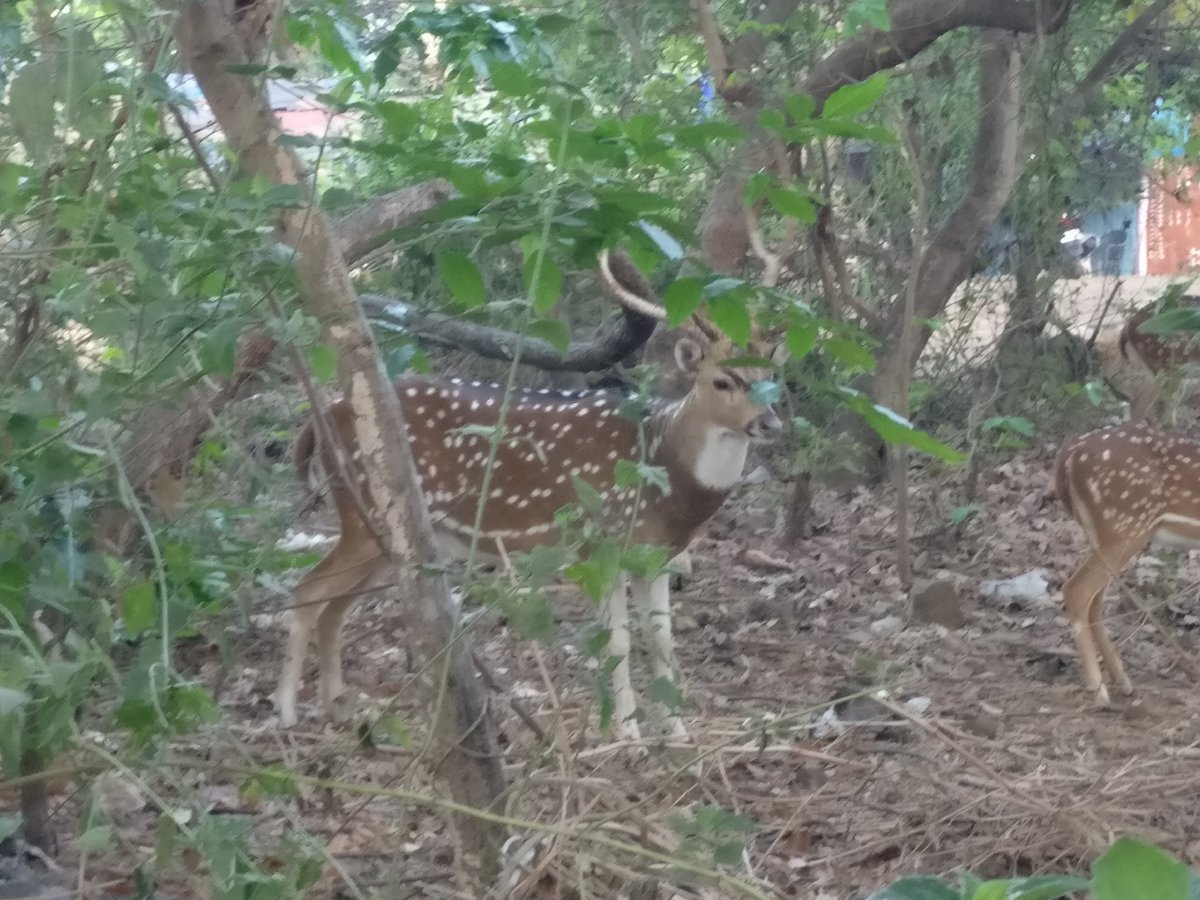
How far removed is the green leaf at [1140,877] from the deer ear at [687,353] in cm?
368

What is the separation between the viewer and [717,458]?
16.1 feet

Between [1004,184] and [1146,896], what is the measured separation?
6.69 m

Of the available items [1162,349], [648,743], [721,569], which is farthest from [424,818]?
[1162,349]

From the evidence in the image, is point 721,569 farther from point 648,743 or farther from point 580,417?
point 648,743

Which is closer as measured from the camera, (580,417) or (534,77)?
(534,77)

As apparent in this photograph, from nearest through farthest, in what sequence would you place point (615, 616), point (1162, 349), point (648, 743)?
point (648, 743), point (615, 616), point (1162, 349)

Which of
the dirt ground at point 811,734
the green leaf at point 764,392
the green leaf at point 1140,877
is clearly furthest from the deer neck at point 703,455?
the green leaf at point 1140,877

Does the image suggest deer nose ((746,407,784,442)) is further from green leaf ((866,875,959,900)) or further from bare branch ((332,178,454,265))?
green leaf ((866,875,959,900))

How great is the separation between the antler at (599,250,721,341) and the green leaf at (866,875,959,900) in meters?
2.70

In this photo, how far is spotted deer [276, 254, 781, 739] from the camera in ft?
15.7

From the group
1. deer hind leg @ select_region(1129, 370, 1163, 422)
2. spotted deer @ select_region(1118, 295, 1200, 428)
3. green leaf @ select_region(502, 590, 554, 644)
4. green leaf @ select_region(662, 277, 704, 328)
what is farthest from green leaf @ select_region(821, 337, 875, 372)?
deer hind leg @ select_region(1129, 370, 1163, 422)

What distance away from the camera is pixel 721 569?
6.89m

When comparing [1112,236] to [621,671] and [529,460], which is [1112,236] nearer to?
[529,460]

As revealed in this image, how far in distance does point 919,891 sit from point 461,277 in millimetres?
1469
